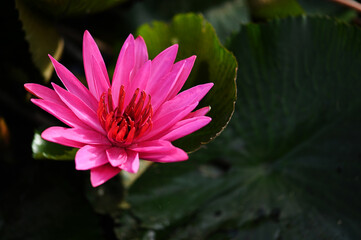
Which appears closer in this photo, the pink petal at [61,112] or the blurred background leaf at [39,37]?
the pink petal at [61,112]

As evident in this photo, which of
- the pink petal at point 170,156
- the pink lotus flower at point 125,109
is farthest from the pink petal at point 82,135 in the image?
the pink petal at point 170,156

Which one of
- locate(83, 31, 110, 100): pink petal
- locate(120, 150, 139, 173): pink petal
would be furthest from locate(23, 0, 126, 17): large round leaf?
locate(120, 150, 139, 173): pink petal

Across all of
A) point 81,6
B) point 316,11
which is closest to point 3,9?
point 81,6

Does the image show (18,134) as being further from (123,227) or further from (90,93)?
(90,93)

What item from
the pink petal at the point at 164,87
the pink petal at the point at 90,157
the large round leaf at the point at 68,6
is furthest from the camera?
the large round leaf at the point at 68,6

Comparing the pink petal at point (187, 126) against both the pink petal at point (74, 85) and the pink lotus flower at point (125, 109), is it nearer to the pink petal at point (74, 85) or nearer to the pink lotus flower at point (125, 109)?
the pink lotus flower at point (125, 109)

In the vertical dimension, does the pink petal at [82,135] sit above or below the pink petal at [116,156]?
above

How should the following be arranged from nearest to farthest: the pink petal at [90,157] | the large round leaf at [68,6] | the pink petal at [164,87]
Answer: the pink petal at [90,157] → the pink petal at [164,87] → the large round leaf at [68,6]

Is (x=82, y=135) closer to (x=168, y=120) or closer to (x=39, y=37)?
(x=168, y=120)
